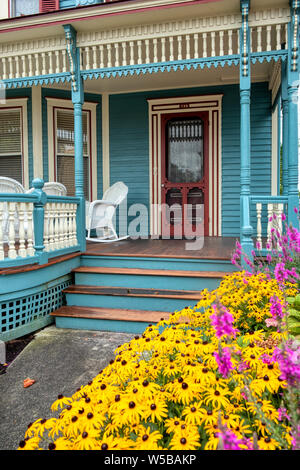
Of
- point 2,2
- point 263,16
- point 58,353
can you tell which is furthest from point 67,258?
point 2,2

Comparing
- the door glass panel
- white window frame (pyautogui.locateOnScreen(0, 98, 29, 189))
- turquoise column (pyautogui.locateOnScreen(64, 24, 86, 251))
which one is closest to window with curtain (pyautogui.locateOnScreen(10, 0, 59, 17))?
white window frame (pyautogui.locateOnScreen(0, 98, 29, 189))

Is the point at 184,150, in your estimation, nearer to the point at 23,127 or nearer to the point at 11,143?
the point at 23,127

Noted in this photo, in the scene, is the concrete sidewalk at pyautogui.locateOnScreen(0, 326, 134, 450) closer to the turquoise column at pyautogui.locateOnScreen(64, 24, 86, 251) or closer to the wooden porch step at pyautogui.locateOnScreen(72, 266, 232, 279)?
the wooden porch step at pyautogui.locateOnScreen(72, 266, 232, 279)

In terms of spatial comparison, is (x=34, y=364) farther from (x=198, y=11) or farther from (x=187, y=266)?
(x=198, y=11)

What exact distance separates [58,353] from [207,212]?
418 centimetres

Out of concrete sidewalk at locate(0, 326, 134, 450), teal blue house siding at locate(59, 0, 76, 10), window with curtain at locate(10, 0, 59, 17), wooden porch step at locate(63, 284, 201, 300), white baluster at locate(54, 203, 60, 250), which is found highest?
window with curtain at locate(10, 0, 59, 17)

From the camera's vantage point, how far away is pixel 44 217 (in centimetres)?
405

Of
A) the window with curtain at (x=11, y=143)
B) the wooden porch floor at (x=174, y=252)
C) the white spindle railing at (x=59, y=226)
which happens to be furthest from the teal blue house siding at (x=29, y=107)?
the wooden porch floor at (x=174, y=252)

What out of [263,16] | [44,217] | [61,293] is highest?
[263,16]

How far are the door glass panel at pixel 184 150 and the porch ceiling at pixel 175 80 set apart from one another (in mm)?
674

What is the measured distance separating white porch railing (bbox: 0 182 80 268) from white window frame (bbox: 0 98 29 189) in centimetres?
267

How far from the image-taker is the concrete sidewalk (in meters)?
2.19

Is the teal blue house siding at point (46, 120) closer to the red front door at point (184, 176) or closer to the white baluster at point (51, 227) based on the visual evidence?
the red front door at point (184, 176)

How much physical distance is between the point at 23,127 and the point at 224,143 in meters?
3.82
